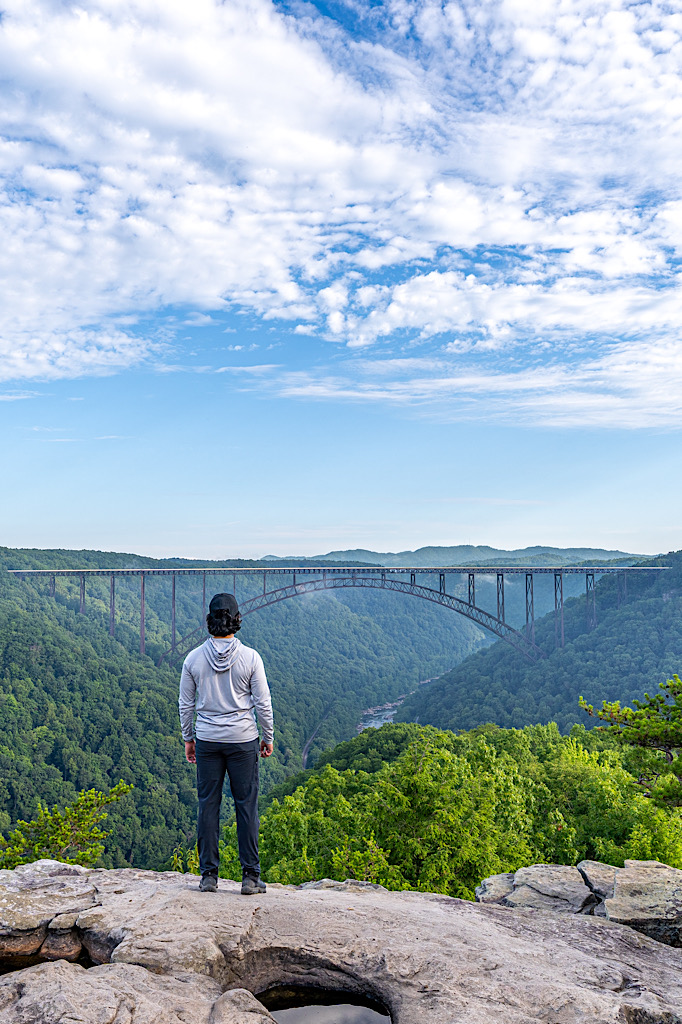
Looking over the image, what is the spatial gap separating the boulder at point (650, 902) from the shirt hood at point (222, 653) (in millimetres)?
4078

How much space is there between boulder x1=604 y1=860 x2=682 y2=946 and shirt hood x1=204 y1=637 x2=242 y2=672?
408 cm

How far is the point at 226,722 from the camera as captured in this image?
15.9ft

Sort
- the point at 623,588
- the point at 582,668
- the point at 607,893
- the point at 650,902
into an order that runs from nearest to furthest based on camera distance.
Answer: the point at 650,902 → the point at 607,893 → the point at 582,668 → the point at 623,588

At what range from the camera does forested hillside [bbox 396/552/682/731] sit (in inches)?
2004

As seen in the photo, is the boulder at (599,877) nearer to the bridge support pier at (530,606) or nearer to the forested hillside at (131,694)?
the bridge support pier at (530,606)

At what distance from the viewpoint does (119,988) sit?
3.46 m

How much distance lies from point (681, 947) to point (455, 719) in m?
53.8

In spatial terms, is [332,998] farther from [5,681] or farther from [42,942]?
[5,681]

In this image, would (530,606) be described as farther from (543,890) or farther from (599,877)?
(543,890)

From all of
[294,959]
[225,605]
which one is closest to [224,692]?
[225,605]

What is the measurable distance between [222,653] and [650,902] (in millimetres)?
4572

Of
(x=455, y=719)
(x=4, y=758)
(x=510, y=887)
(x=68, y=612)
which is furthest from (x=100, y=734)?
(x=510, y=887)

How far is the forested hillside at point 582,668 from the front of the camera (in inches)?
2004

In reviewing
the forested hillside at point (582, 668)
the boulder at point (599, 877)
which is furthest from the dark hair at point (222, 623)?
the forested hillside at point (582, 668)
